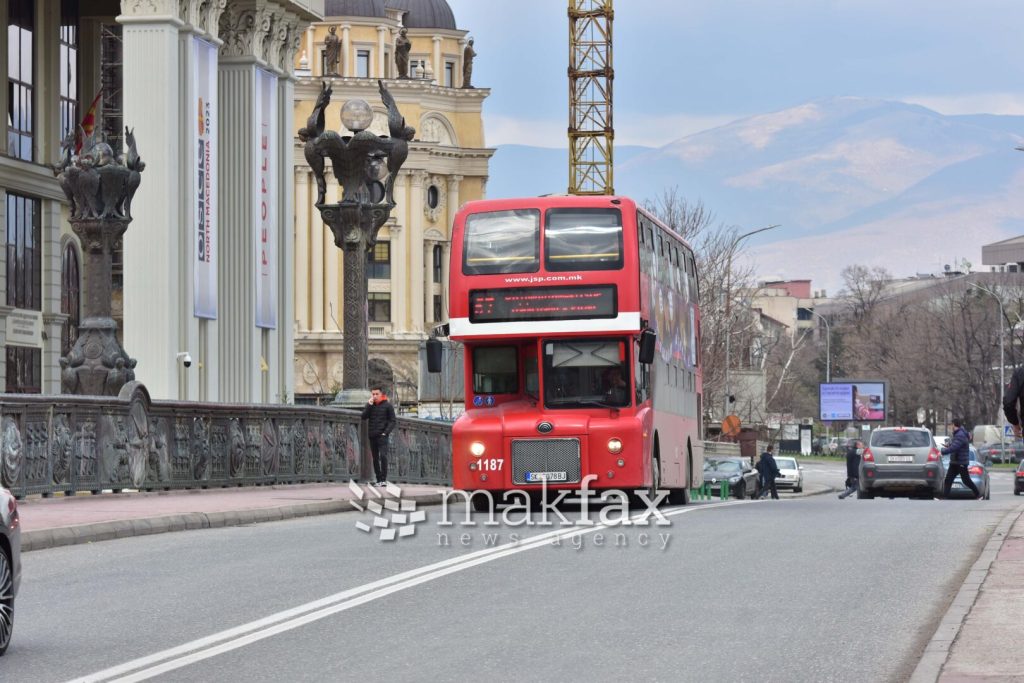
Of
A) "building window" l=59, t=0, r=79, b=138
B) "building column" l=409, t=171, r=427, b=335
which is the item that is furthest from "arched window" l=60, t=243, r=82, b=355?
"building column" l=409, t=171, r=427, b=335

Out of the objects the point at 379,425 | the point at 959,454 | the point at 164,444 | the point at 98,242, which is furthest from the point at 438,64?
the point at 164,444

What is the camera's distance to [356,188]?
34.8 meters

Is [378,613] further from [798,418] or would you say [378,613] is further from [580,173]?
[798,418]

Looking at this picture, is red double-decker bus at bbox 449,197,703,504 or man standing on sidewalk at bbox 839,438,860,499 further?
man standing on sidewalk at bbox 839,438,860,499

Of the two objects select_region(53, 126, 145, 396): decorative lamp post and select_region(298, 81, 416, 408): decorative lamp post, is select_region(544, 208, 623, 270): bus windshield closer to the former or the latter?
select_region(53, 126, 145, 396): decorative lamp post

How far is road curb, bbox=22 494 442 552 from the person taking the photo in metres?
19.0

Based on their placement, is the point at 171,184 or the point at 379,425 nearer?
the point at 379,425

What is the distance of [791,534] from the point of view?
779 inches

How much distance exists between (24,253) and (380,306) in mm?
63443

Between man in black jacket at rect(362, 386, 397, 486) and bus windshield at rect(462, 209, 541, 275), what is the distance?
5.42 meters

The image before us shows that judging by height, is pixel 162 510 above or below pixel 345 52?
below

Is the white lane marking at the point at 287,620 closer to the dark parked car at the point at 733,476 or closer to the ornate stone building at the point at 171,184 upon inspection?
the ornate stone building at the point at 171,184

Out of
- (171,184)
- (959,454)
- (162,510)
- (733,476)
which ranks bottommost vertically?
(733,476)

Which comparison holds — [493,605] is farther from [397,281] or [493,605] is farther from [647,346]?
[397,281]
